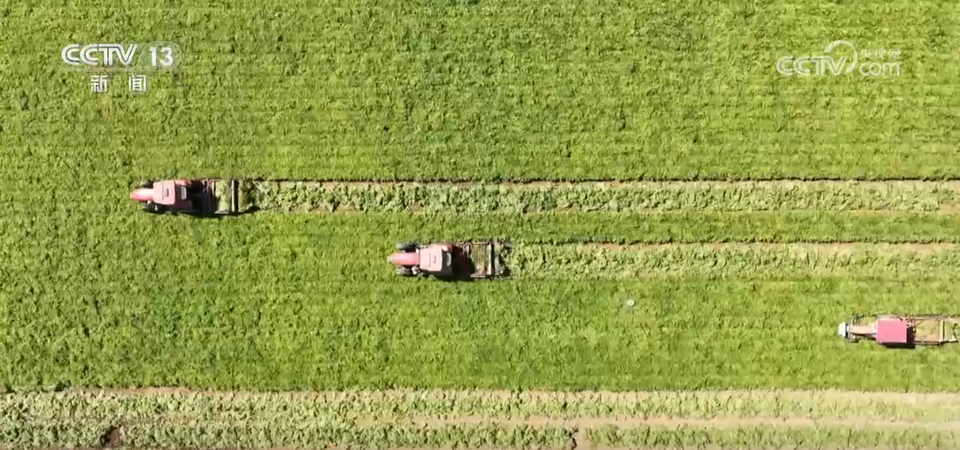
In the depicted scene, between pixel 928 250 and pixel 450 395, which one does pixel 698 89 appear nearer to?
pixel 928 250

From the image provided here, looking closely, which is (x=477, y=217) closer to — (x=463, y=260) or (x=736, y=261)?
(x=463, y=260)

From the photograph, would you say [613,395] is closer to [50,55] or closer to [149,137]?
[149,137]

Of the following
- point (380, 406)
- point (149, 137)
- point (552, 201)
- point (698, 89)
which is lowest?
point (380, 406)

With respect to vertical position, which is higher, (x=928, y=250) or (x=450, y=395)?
(x=928, y=250)

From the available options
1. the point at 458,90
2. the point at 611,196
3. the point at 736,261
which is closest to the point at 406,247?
the point at 458,90

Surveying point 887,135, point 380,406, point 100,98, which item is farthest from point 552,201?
point 100,98

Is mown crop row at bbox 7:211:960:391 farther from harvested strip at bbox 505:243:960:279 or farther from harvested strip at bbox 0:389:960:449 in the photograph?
harvested strip at bbox 0:389:960:449
